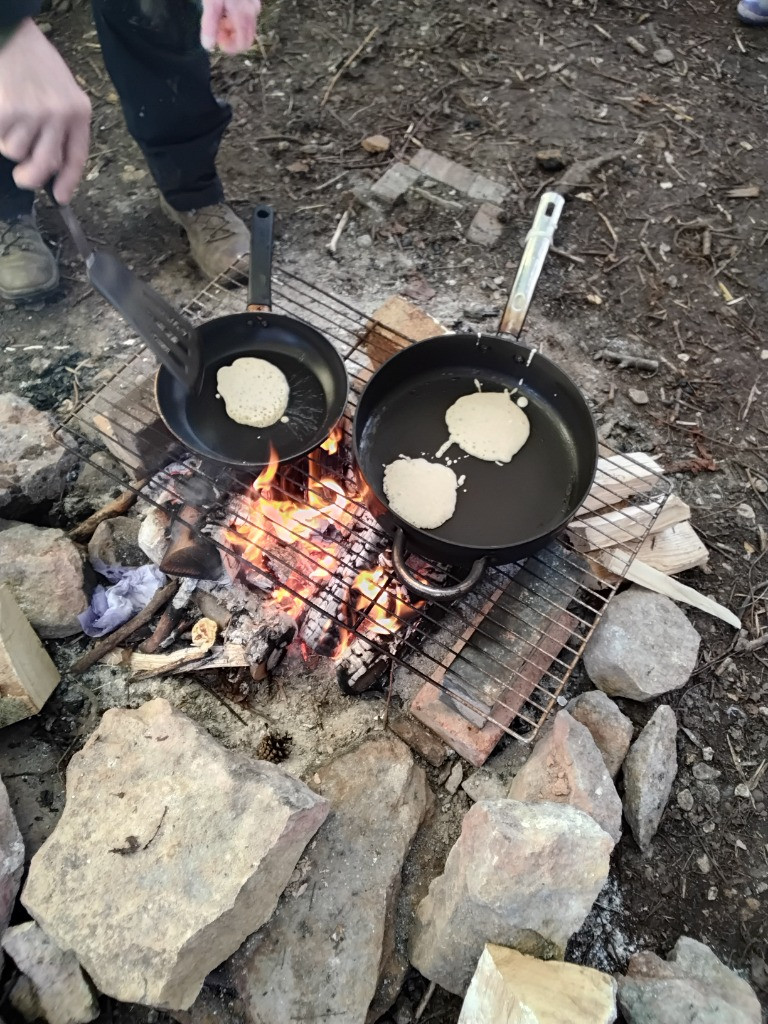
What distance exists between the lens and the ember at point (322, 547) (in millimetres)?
2684

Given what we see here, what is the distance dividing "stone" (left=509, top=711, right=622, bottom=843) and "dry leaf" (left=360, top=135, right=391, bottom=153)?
370 centimetres

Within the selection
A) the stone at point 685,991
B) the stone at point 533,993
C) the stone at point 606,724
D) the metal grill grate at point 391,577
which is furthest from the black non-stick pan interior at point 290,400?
the stone at point 685,991

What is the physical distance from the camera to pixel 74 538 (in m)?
3.01

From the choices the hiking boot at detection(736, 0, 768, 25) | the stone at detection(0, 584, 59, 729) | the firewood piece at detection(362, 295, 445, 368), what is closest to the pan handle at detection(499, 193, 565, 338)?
the firewood piece at detection(362, 295, 445, 368)

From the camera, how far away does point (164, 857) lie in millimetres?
2119

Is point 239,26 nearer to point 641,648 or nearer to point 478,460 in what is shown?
point 478,460

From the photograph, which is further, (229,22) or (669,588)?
(669,588)

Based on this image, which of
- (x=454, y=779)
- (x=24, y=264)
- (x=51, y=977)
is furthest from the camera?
(x=24, y=264)

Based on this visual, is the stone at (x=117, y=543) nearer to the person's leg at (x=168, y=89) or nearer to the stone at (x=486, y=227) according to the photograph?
the person's leg at (x=168, y=89)

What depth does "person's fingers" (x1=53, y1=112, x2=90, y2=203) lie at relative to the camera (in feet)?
7.24

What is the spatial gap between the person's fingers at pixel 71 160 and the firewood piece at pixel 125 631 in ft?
4.78

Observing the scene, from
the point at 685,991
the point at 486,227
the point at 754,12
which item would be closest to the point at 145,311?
the point at 486,227

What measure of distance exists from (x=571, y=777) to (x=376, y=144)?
13.0ft

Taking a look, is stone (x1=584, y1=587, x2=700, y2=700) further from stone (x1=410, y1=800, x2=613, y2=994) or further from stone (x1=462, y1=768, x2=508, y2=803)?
stone (x1=410, y1=800, x2=613, y2=994)
